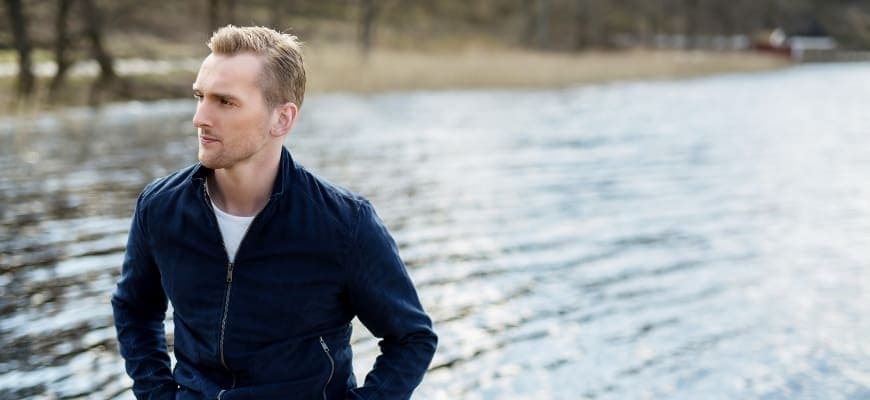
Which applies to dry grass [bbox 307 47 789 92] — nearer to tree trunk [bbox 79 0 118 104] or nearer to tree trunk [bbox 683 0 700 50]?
tree trunk [bbox 79 0 118 104]

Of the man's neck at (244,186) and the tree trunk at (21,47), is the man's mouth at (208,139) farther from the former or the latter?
the tree trunk at (21,47)

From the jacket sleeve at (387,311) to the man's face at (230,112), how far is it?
389 mm

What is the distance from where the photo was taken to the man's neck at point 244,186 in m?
2.92

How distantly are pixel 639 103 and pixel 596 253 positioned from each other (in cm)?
2645

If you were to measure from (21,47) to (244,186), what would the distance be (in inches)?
1081

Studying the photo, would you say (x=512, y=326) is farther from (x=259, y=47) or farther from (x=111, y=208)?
(x=111, y=208)

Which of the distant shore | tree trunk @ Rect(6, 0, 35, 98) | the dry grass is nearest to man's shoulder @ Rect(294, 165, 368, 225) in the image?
the distant shore

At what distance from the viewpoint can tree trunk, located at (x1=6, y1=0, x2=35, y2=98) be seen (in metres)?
27.3

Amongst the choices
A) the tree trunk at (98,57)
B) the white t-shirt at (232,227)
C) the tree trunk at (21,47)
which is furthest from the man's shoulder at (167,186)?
the tree trunk at (98,57)

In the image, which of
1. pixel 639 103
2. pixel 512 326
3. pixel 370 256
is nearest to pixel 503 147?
pixel 512 326

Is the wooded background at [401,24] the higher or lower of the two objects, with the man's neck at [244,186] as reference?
lower

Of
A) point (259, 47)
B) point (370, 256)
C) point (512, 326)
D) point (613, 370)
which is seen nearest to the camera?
point (259, 47)

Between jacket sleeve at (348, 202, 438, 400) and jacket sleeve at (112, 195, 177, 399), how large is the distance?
2.02 ft

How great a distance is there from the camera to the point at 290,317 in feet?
9.71
